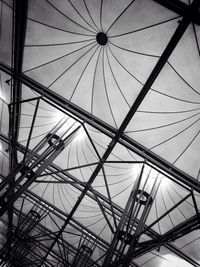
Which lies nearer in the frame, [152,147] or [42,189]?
[152,147]

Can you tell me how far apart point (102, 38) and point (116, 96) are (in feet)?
10.9

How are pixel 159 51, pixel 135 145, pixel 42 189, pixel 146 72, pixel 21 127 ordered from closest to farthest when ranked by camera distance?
pixel 159 51, pixel 146 72, pixel 135 145, pixel 21 127, pixel 42 189

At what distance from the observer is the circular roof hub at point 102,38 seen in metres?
11.8

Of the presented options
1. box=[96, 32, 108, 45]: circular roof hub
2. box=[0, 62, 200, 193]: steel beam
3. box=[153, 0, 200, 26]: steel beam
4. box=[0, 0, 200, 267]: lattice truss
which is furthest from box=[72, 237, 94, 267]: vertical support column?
box=[153, 0, 200, 26]: steel beam

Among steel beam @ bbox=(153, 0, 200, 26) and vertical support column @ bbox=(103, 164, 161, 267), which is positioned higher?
steel beam @ bbox=(153, 0, 200, 26)

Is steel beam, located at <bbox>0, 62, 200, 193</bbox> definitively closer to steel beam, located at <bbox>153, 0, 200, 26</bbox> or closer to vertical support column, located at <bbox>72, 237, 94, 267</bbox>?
steel beam, located at <bbox>153, 0, 200, 26</bbox>

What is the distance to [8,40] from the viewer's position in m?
14.1

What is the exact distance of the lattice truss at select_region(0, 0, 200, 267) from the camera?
11000 mm

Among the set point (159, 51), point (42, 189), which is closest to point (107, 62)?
point (159, 51)

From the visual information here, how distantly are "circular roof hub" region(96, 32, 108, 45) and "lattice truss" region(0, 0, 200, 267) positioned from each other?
50 millimetres

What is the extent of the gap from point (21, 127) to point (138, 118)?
10.1 meters

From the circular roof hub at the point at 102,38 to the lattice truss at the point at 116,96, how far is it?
2.0 inches

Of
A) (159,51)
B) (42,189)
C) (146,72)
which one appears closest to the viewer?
A: (159,51)

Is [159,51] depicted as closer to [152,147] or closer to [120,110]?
[120,110]
